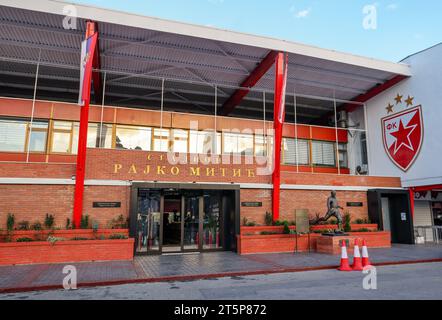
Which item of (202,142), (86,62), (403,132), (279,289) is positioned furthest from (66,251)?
(403,132)

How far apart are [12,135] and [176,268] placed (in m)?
11.9

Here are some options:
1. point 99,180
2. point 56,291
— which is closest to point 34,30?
point 99,180

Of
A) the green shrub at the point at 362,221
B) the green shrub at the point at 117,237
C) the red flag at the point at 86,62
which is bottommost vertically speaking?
the green shrub at the point at 117,237

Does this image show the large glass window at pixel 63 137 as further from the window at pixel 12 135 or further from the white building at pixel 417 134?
the white building at pixel 417 134

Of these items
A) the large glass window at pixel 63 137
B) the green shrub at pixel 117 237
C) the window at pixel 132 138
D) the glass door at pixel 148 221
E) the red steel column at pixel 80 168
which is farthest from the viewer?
the window at pixel 132 138

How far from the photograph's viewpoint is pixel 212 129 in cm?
1884

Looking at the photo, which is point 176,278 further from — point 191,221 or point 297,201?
point 297,201

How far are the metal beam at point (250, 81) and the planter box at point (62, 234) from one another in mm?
10760

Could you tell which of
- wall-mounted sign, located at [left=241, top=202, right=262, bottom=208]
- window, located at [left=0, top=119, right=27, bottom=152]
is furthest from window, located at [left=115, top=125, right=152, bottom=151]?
wall-mounted sign, located at [left=241, top=202, right=262, bottom=208]

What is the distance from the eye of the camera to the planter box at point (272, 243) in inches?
Result: 537

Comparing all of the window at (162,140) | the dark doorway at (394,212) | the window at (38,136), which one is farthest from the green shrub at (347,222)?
the window at (38,136)

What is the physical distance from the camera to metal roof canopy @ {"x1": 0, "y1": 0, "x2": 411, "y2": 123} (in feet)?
46.1

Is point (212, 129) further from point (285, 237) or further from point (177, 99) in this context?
A: point (285, 237)

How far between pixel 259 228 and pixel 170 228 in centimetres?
393
